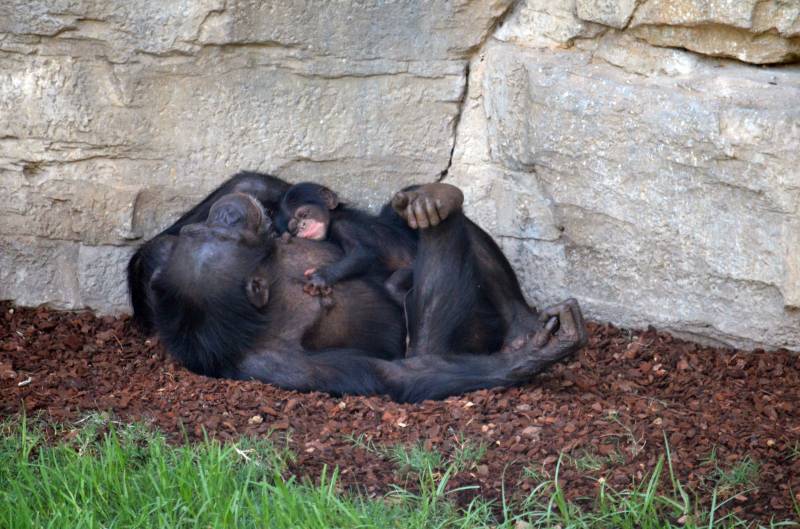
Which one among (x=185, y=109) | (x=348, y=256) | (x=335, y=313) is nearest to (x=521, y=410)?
(x=335, y=313)

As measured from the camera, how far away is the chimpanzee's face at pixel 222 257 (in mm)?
4891

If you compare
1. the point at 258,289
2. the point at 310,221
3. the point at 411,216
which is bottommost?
the point at 258,289

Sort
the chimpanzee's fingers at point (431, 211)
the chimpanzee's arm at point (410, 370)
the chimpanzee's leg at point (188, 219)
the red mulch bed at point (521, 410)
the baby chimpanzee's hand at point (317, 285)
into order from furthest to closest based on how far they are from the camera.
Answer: the chimpanzee's leg at point (188, 219)
the baby chimpanzee's hand at point (317, 285)
the chimpanzee's fingers at point (431, 211)
the chimpanzee's arm at point (410, 370)
the red mulch bed at point (521, 410)

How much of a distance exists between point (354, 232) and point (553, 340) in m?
1.22

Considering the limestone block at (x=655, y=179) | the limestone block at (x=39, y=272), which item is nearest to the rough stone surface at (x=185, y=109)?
the limestone block at (x=39, y=272)

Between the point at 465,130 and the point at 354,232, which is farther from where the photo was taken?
the point at 465,130

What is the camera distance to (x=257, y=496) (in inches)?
145

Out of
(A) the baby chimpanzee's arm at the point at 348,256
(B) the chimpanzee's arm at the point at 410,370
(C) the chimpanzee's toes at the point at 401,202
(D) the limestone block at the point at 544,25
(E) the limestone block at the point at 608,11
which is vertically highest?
(E) the limestone block at the point at 608,11

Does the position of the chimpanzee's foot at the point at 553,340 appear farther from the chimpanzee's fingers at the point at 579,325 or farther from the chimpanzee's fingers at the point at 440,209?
the chimpanzee's fingers at the point at 440,209

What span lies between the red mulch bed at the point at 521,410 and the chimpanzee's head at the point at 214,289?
Answer: 0.47ft

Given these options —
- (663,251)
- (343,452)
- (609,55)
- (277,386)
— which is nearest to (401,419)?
(343,452)

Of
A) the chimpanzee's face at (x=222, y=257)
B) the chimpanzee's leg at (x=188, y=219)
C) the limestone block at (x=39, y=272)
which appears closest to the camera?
the chimpanzee's face at (x=222, y=257)

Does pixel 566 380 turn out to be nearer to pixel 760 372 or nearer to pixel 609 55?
pixel 760 372

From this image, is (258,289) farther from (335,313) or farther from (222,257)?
(335,313)
